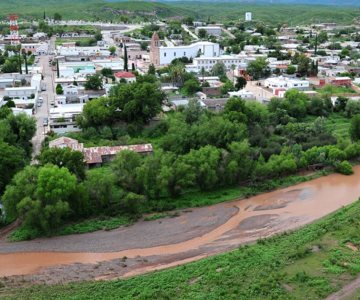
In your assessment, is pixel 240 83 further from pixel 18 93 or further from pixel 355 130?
pixel 18 93

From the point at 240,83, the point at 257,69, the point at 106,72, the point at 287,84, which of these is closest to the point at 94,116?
the point at 240,83

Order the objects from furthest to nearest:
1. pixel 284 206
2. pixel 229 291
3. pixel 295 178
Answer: pixel 295 178 < pixel 284 206 < pixel 229 291

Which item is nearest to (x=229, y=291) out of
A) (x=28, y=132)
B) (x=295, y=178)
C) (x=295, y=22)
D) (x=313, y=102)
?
(x=295, y=178)

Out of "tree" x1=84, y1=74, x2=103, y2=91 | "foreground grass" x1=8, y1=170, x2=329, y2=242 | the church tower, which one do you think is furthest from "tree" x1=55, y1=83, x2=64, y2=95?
"foreground grass" x1=8, y1=170, x2=329, y2=242

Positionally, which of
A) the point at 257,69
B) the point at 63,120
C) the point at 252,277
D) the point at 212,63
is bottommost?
the point at 252,277

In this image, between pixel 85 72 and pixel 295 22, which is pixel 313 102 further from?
pixel 295 22

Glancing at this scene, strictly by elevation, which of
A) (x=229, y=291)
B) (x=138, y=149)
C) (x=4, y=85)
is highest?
(x=4, y=85)

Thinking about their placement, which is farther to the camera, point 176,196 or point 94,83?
point 94,83
